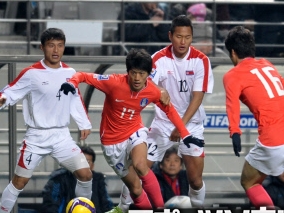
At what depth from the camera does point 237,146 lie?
12.1 meters

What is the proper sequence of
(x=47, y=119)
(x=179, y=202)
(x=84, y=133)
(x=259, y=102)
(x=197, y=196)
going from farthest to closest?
(x=179, y=202) < (x=197, y=196) < (x=47, y=119) < (x=84, y=133) < (x=259, y=102)

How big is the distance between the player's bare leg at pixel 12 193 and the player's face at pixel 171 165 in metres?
1.77

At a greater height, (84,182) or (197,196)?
(84,182)

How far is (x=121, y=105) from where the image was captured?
1294cm

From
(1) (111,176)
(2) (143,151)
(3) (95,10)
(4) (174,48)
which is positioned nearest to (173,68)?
(4) (174,48)

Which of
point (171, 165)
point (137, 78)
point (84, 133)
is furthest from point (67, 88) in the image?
point (171, 165)

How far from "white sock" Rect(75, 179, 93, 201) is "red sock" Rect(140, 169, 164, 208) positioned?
0.66m

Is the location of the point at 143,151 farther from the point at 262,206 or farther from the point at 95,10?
the point at 95,10

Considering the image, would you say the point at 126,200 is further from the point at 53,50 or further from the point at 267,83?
the point at 267,83

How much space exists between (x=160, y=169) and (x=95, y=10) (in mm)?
3523

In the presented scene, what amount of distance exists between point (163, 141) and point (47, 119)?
121 cm

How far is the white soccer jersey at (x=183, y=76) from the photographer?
13352mm

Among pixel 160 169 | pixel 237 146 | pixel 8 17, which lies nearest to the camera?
pixel 237 146

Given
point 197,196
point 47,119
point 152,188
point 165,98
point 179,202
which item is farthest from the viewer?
point 179,202
